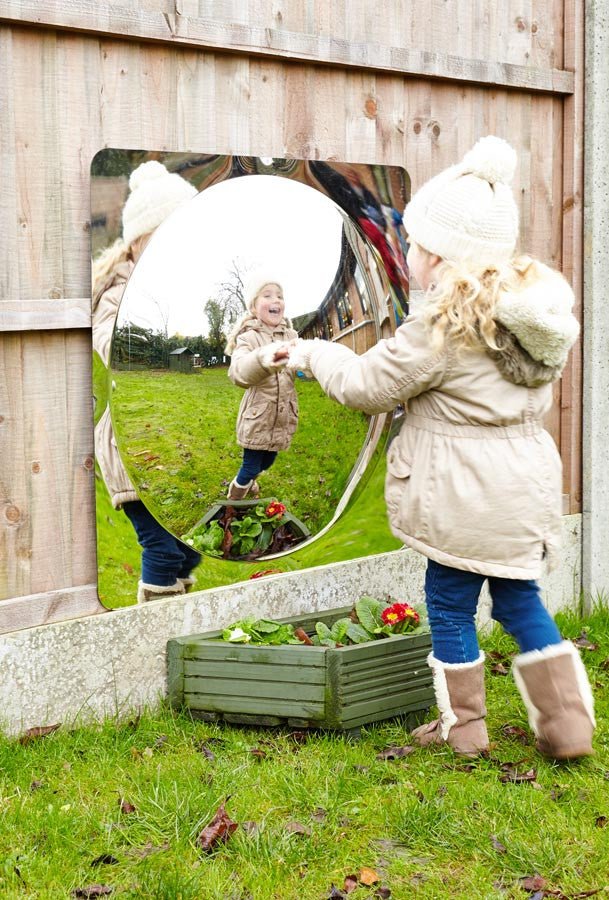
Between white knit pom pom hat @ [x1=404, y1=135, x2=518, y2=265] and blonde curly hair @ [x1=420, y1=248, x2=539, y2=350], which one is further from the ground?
white knit pom pom hat @ [x1=404, y1=135, x2=518, y2=265]

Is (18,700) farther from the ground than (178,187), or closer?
closer

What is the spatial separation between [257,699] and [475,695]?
2.35 ft

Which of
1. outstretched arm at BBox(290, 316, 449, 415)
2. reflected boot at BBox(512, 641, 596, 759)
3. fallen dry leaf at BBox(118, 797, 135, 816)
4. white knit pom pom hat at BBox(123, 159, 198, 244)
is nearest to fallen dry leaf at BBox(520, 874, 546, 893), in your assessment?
reflected boot at BBox(512, 641, 596, 759)

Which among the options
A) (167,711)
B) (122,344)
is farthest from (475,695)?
(122,344)

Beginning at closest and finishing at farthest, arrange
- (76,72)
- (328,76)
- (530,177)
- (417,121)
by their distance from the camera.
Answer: (76,72)
(328,76)
(417,121)
(530,177)

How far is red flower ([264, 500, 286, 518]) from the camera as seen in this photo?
13.8 feet

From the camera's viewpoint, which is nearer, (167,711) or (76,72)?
(76,72)

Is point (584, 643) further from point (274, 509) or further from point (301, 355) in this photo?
point (301, 355)

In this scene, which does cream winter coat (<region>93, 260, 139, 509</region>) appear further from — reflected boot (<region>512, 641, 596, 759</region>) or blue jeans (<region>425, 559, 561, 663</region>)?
reflected boot (<region>512, 641, 596, 759</region>)

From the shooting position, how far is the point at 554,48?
17.0ft

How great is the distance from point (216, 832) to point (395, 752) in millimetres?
834

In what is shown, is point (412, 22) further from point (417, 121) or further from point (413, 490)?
point (413, 490)

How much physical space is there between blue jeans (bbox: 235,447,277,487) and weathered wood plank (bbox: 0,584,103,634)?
64cm

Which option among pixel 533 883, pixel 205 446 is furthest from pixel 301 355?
pixel 533 883
